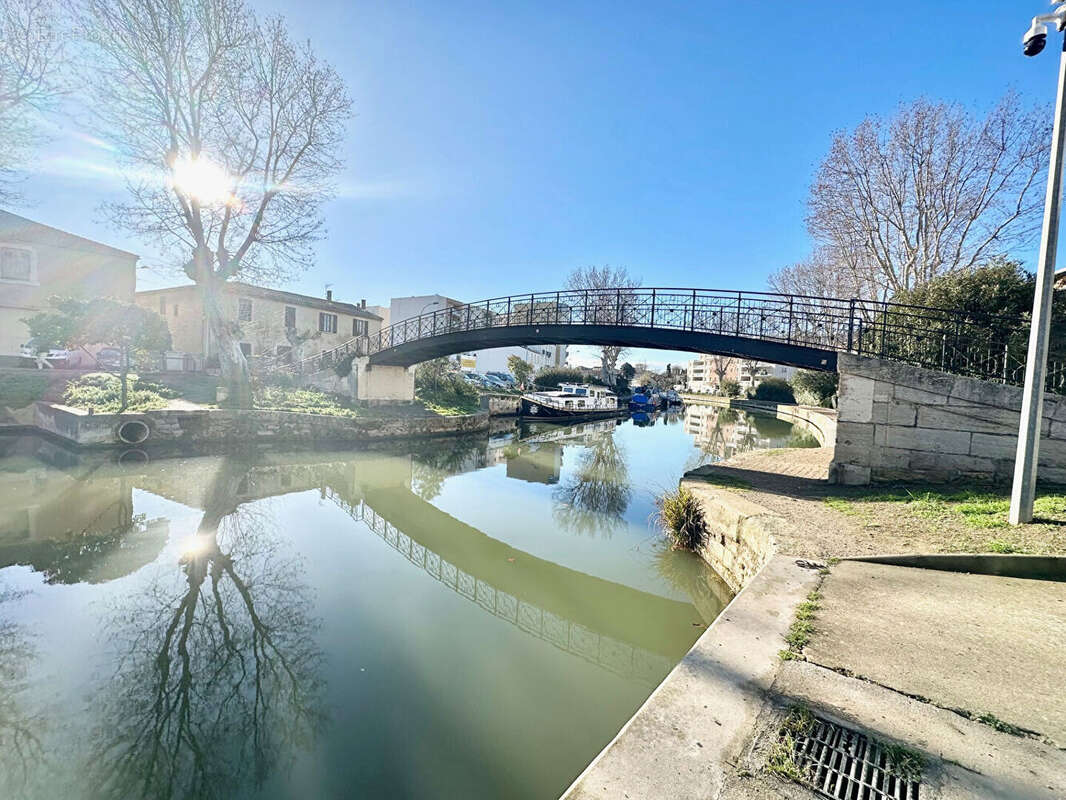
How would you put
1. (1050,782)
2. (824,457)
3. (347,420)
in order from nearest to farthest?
1. (1050,782)
2. (824,457)
3. (347,420)

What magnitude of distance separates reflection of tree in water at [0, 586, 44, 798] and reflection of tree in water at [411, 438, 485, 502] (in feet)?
21.4

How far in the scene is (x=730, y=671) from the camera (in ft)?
8.99

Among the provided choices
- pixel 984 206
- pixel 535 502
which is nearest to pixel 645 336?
pixel 535 502

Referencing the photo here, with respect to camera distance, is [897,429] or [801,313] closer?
[897,429]

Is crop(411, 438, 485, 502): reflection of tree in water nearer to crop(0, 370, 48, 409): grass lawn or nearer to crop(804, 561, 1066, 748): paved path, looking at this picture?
crop(804, 561, 1066, 748): paved path

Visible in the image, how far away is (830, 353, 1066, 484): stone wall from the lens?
265 inches

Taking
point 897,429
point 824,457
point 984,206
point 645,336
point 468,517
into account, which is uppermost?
point 984,206

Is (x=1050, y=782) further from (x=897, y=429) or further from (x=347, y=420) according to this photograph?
(x=347, y=420)

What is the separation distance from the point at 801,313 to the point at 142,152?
2096 cm

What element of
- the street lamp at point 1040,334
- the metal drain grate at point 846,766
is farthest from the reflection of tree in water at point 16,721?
the street lamp at point 1040,334

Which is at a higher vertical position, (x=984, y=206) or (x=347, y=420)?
(x=984, y=206)

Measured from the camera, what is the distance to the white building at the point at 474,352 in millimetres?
45406

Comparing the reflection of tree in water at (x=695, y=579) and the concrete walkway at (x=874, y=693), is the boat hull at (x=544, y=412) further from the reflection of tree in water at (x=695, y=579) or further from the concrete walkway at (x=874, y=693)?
the concrete walkway at (x=874, y=693)

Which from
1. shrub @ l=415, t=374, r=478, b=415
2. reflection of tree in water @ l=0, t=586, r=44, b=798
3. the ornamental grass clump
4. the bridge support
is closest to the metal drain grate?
reflection of tree in water @ l=0, t=586, r=44, b=798
